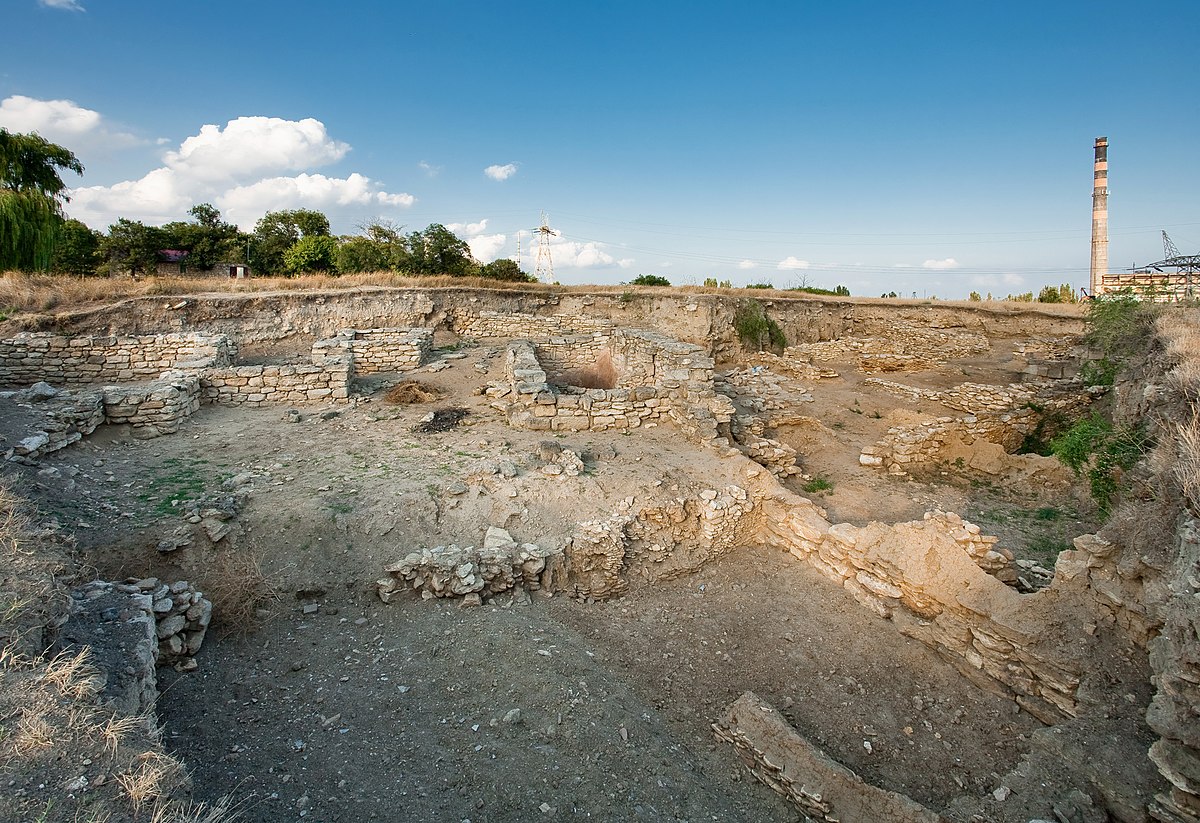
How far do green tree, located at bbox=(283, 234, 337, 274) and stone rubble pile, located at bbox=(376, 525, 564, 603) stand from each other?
2681 centimetres

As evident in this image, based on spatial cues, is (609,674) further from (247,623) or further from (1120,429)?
(1120,429)

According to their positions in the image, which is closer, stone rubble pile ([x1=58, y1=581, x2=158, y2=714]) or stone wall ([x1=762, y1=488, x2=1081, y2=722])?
stone rubble pile ([x1=58, y1=581, x2=158, y2=714])

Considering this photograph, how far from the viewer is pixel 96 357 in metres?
10.7

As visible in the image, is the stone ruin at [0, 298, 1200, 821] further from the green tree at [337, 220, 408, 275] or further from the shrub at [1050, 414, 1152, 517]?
the green tree at [337, 220, 408, 275]

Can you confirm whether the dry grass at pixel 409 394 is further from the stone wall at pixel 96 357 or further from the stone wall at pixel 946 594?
the stone wall at pixel 946 594

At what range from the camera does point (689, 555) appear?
684cm

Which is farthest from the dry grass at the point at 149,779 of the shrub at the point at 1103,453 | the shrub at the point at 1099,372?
the shrub at the point at 1099,372

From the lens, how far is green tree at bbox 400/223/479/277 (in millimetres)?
27125

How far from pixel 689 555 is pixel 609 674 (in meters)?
2.27

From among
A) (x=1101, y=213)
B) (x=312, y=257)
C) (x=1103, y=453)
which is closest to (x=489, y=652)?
(x=1103, y=453)

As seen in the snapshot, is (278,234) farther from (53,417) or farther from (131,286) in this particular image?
(53,417)

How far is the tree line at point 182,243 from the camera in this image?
17125 mm

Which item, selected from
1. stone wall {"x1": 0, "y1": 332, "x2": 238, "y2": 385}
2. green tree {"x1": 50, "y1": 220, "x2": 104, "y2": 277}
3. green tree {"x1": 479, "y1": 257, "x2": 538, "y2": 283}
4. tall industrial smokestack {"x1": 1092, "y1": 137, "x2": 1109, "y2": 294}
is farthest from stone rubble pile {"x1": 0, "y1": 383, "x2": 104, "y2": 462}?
tall industrial smokestack {"x1": 1092, "y1": 137, "x2": 1109, "y2": 294}

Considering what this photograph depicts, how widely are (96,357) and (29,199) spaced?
1113 centimetres
